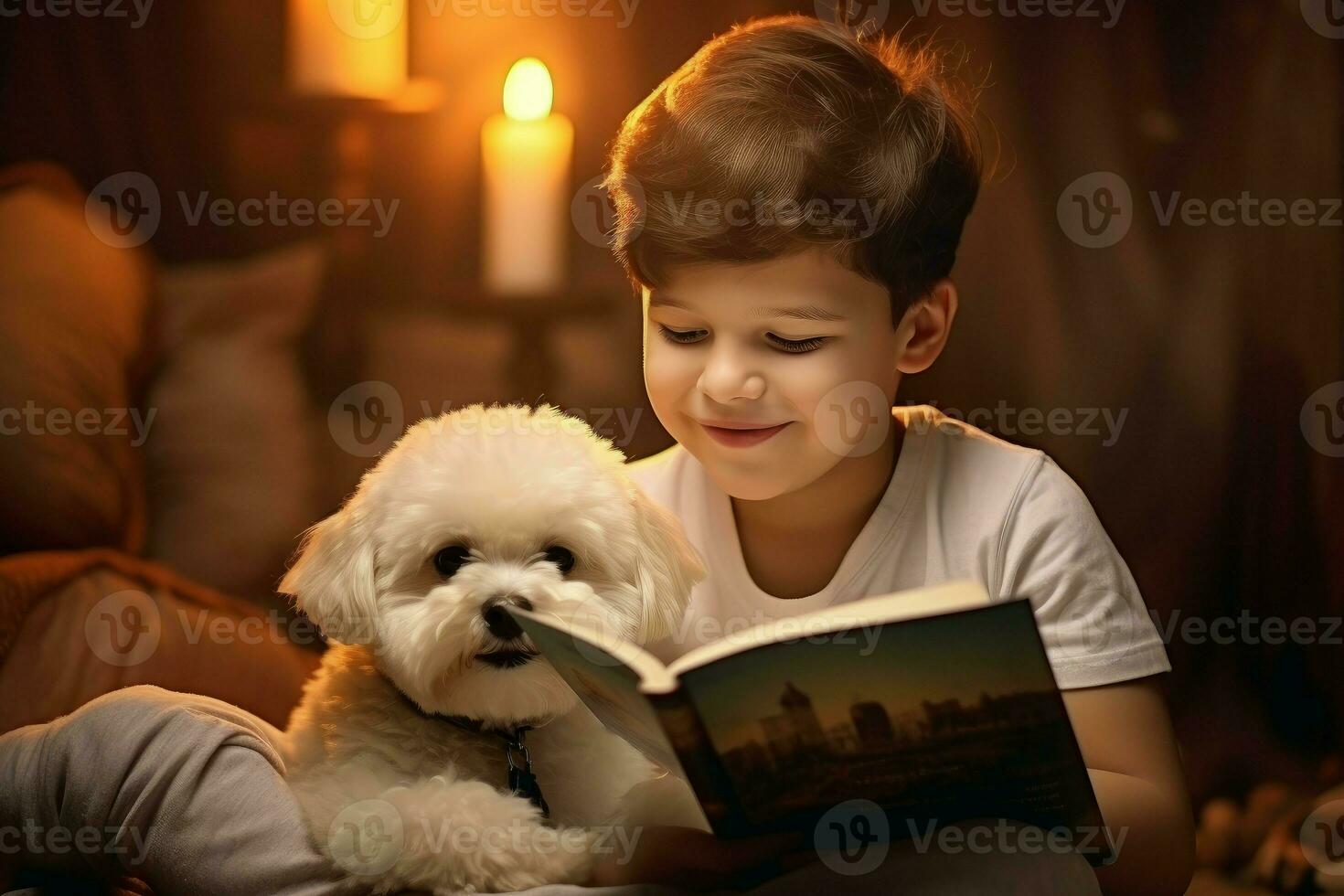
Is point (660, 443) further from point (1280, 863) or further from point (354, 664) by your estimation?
point (1280, 863)

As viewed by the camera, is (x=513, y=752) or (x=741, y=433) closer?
(x=513, y=752)

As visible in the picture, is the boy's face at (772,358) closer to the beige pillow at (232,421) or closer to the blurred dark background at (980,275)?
the blurred dark background at (980,275)

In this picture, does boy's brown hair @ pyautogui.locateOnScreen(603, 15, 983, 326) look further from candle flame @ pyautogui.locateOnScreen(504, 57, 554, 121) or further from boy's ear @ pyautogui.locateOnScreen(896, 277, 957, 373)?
candle flame @ pyautogui.locateOnScreen(504, 57, 554, 121)

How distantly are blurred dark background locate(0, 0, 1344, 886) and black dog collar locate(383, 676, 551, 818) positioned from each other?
79 centimetres

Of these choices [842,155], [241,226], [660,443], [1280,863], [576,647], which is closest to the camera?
[576,647]

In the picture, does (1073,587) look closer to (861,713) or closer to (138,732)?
(861,713)

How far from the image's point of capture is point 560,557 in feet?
4.31

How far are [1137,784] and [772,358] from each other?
1.97 feet

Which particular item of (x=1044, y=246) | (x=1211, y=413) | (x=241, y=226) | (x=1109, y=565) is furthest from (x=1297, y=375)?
(x=241, y=226)

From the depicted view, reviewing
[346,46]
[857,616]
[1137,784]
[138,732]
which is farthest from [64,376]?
[1137,784]

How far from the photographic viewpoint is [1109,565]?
147 cm

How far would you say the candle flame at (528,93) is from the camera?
6.30ft

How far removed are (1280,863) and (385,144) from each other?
1.76m

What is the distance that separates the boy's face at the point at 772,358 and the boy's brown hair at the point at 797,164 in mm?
30
